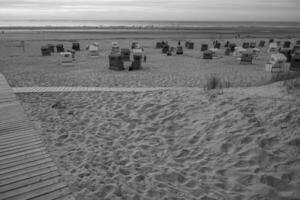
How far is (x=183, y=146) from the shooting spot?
15.8ft

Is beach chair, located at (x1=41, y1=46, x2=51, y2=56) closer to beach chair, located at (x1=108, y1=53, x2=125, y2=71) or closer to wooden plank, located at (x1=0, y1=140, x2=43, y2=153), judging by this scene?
beach chair, located at (x1=108, y1=53, x2=125, y2=71)

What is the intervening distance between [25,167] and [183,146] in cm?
296

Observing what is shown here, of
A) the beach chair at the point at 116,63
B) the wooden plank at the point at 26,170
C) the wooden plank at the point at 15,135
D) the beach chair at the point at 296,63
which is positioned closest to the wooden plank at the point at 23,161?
the wooden plank at the point at 26,170

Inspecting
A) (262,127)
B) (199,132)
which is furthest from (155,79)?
(262,127)

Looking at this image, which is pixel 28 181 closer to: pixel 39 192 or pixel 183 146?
pixel 39 192

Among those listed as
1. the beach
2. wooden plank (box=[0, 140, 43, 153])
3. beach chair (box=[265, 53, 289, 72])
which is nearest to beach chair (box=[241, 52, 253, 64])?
beach chair (box=[265, 53, 289, 72])

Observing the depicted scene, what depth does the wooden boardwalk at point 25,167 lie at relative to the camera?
3.44 metres

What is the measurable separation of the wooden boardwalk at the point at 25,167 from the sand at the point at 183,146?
240 millimetres

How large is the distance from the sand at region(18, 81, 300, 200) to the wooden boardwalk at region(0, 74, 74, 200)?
9.5 inches

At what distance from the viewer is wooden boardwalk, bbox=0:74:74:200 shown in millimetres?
3438

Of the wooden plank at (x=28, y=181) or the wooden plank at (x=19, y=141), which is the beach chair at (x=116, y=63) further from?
the wooden plank at (x=28, y=181)

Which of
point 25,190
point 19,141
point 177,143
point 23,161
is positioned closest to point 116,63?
point 19,141

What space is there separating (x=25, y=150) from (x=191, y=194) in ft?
10.6

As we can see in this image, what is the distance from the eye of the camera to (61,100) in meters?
7.94
